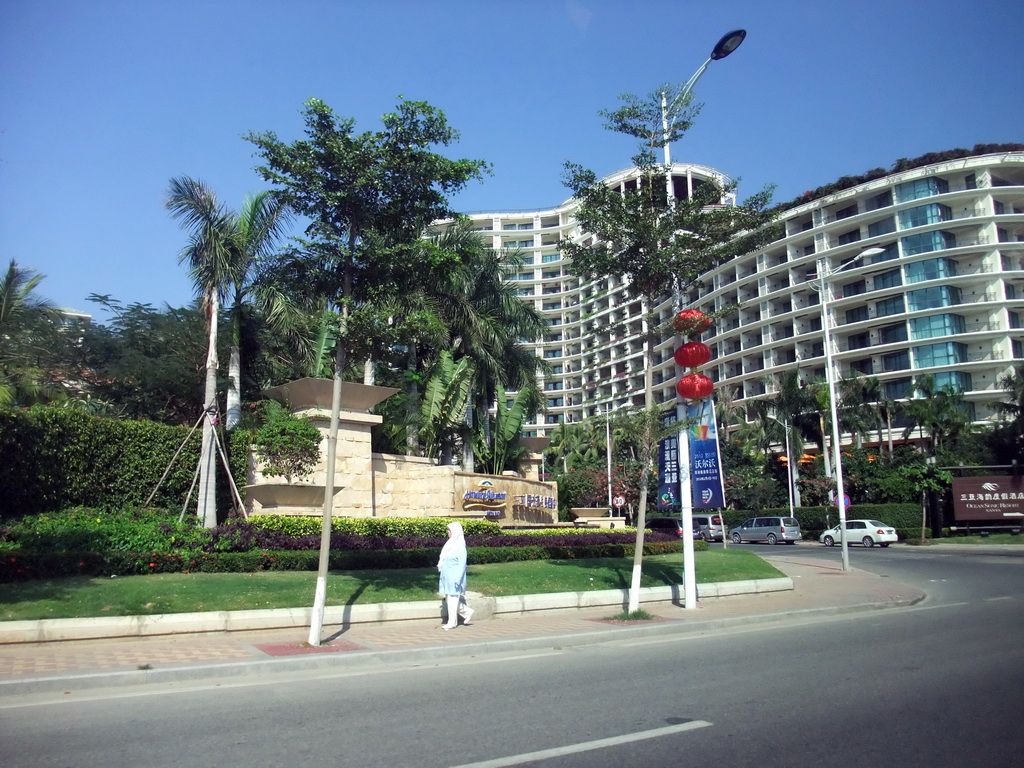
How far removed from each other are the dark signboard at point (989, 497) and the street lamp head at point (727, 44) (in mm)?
38039

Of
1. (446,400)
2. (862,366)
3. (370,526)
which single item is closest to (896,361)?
(862,366)

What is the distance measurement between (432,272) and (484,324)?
17290 mm

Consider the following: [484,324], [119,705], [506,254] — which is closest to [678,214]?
[119,705]

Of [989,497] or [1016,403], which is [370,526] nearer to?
[989,497]

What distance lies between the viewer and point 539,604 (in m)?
14.5

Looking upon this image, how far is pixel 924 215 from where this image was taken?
2559 inches

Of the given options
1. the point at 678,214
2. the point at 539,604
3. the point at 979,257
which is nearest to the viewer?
the point at 539,604

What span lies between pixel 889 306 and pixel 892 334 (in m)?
2.50

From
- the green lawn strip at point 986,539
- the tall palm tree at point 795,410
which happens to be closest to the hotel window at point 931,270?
the tall palm tree at point 795,410

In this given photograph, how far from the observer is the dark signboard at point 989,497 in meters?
42.5

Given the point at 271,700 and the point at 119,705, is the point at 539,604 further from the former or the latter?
the point at 119,705

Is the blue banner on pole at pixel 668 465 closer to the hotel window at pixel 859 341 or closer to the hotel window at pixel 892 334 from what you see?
the hotel window at pixel 892 334

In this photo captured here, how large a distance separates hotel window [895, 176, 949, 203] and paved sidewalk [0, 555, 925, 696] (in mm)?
59323

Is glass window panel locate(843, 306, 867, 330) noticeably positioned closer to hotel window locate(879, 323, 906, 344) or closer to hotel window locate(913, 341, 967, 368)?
hotel window locate(879, 323, 906, 344)
